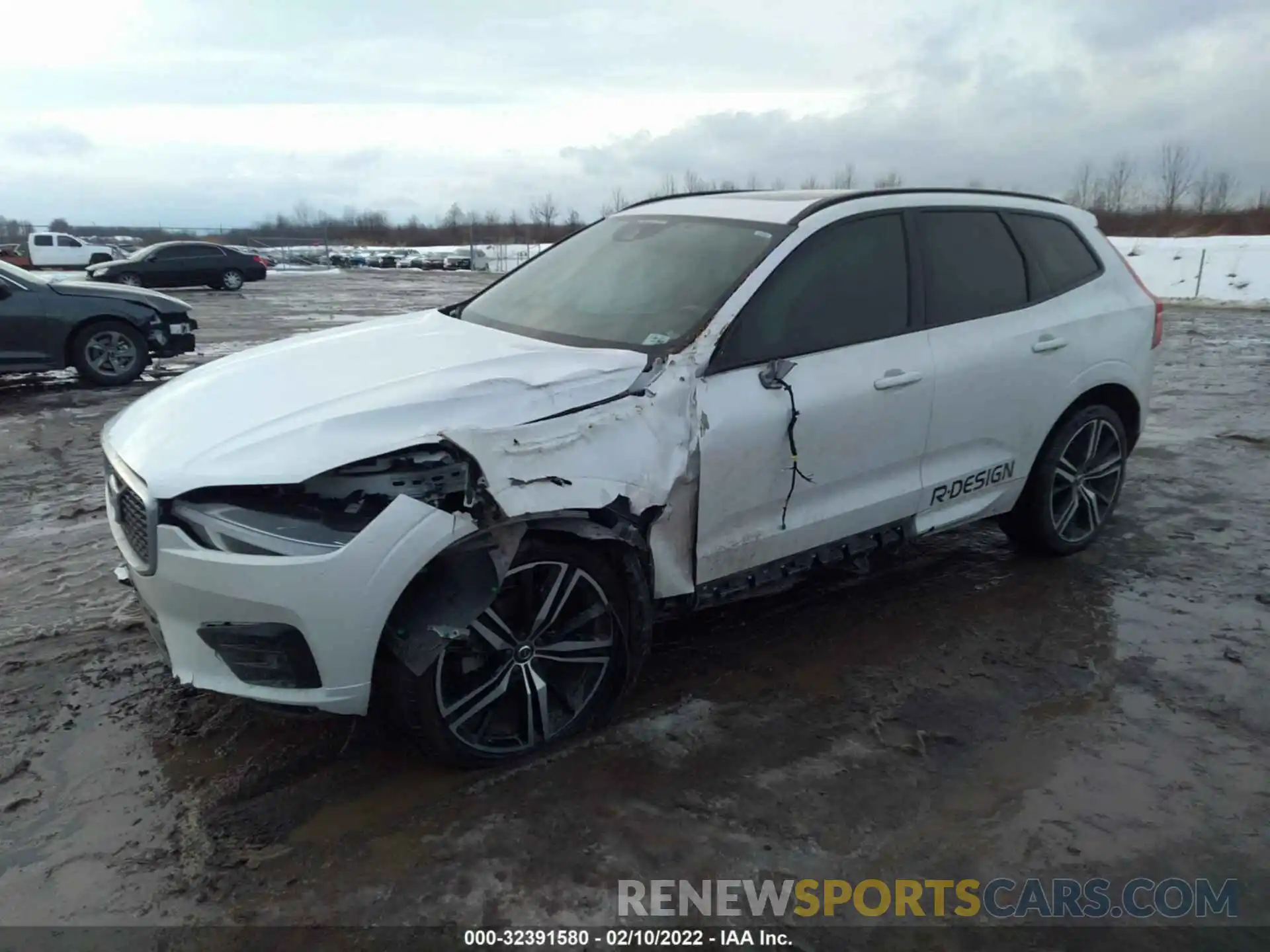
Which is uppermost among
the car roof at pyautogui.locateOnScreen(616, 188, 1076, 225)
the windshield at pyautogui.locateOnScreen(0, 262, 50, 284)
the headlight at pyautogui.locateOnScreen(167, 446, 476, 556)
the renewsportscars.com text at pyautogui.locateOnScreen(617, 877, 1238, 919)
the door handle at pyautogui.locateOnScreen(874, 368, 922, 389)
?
the car roof at pyautogui.locateOnScreen(616, 188, 1076, 225)

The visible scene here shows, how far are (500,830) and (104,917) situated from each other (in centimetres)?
105

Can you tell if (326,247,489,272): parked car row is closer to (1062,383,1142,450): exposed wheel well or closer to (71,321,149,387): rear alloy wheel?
(71,321,149,387): rear alloy wheel

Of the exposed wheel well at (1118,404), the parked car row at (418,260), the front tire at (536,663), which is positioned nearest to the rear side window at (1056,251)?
the exposed wheel well at (1118,404)

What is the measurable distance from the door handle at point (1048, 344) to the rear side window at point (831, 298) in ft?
2.69

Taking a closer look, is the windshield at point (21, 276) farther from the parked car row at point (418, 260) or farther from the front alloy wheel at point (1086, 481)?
the parked car row at point (418, 260)

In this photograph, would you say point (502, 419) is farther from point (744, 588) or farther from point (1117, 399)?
point (1117, 399)

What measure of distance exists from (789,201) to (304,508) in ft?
8.00

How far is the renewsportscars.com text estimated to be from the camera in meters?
2.47

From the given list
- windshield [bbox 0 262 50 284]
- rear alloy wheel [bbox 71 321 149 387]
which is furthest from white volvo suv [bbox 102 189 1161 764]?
windshield [bbox 0 262 50 284]

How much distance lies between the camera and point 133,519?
2852 mm

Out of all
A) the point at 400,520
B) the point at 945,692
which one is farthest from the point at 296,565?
the point at 945,692

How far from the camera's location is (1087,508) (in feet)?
15.9

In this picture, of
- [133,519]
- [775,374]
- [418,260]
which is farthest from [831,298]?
[418,260]

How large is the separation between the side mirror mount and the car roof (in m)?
0.68
